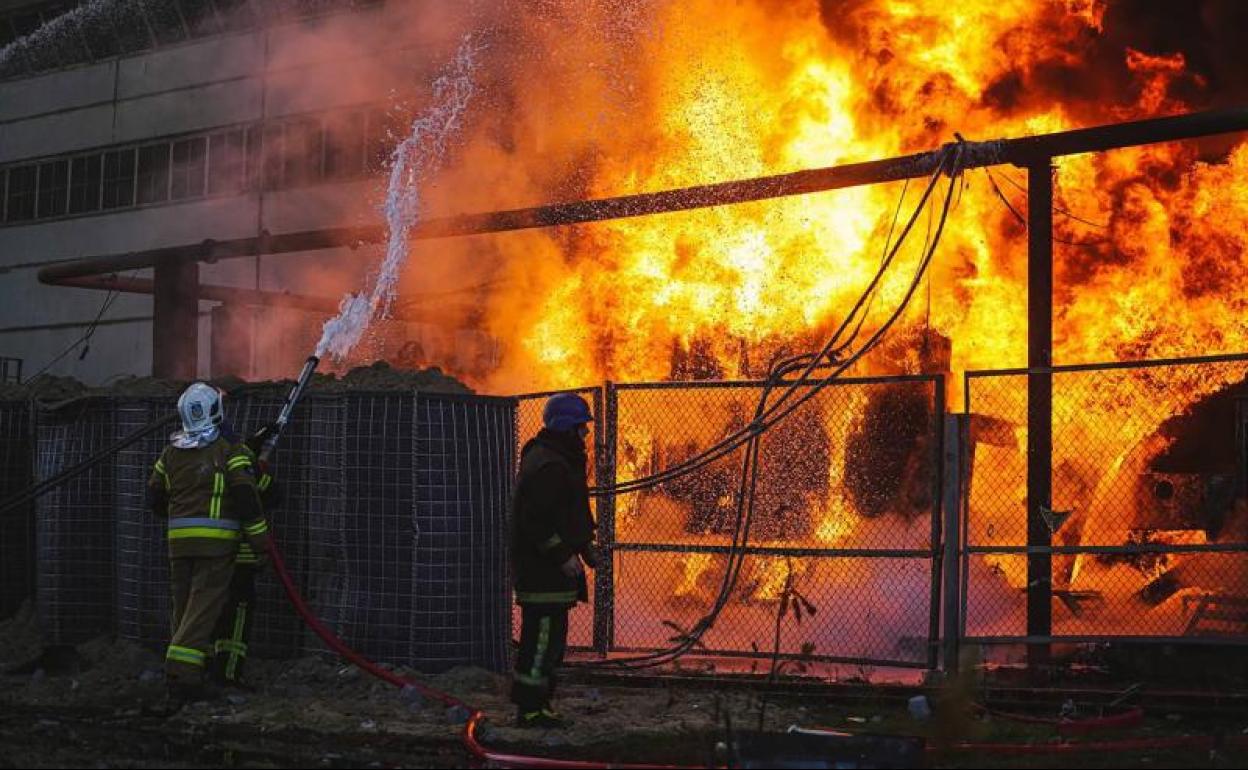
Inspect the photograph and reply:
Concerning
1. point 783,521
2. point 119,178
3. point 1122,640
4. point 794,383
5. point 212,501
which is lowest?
point 1122,640

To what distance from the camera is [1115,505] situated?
33.6 ft

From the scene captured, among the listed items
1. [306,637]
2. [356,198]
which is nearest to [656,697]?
[306,637]

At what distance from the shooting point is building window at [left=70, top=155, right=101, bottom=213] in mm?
26672

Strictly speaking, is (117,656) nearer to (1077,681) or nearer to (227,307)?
(1077,681)

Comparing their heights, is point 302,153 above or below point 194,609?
above

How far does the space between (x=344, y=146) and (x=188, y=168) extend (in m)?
4.20

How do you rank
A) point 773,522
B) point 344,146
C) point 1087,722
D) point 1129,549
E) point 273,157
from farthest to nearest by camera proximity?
point 273,157
point 344,146
point 773,522
point 1129,549
point 1087,722

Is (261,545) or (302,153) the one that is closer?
(261,545)

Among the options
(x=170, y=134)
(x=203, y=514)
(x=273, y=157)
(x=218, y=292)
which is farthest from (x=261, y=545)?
(x=170, y=134)

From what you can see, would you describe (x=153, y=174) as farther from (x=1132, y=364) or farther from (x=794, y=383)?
(x=1132, y=364)

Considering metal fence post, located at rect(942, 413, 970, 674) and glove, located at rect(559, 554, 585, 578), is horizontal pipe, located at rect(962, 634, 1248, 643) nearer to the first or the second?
metal fence post, located at rect(942, 413, 970, 674)

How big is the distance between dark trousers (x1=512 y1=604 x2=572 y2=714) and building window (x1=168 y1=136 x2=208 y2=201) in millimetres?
19342

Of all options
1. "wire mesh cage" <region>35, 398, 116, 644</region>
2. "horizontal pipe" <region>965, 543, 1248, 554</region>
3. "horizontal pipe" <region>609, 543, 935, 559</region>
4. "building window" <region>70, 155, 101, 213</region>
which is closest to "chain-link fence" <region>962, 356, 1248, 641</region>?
"horizontal pipe" <region>965, 543, 1248, 554</region>

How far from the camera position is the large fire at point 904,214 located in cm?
1172
